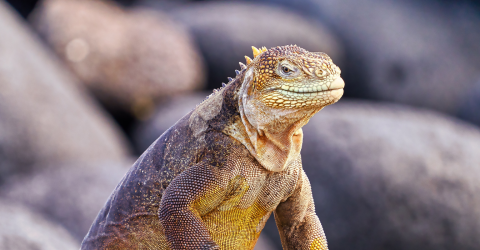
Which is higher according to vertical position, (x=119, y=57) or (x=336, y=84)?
(x=336, y=84)

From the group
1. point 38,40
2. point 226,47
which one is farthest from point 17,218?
point 226,47

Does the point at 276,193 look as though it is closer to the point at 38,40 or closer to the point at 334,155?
the point at 334,155

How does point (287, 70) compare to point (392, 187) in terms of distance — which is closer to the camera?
point (287, 70)

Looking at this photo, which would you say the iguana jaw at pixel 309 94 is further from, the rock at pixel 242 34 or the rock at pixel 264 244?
the rock at pixel 242 34

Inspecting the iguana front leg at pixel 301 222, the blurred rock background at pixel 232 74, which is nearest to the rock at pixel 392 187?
the blurred rock background at pixel 232 74

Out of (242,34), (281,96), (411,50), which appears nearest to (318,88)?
(281,96)

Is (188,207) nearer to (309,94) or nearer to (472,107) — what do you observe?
(309,94)

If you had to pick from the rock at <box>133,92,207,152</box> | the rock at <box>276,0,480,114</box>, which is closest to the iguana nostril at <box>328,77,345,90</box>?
the rock at <box>133,92,207,152</box>
